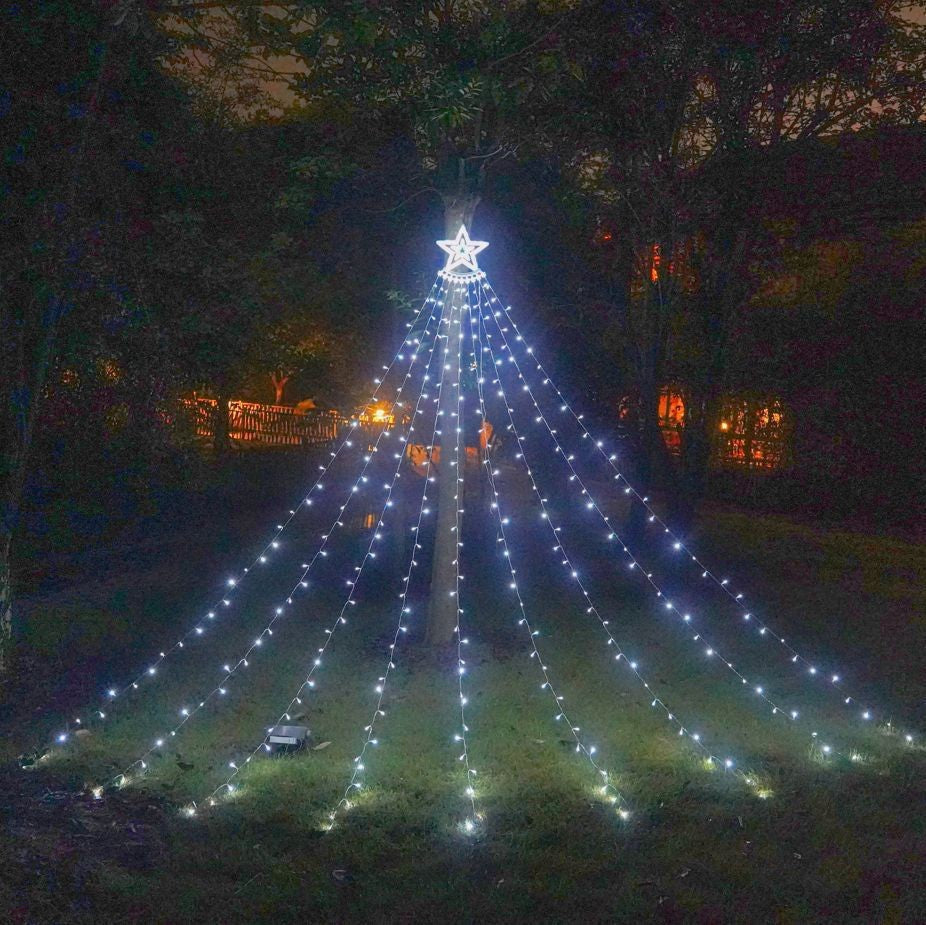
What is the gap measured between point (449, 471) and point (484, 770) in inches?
126

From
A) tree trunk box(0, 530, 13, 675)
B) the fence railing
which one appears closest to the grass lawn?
tree trunk box(0, 530, 13, 675)

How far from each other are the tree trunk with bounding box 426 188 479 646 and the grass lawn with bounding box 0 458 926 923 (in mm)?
396

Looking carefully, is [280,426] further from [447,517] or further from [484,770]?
[484,770]

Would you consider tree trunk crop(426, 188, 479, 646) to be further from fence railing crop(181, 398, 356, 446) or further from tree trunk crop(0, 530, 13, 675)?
fence railing crop(181, 398, 356, 446)

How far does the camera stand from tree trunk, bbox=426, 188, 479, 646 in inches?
345

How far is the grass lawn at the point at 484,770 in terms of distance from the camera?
467 centimetres

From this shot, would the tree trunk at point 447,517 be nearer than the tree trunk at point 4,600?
No

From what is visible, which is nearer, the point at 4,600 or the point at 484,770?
the point at 484,770

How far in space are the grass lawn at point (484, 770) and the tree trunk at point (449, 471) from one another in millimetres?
396

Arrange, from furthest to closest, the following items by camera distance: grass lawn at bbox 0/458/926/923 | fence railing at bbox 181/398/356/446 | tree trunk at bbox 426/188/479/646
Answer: fence railing at bbox 181/398/356/446 → tree trunk at bbox 426/188/479/646 → grass lawn at bbox 0/458/926/923

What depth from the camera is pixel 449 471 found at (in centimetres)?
898

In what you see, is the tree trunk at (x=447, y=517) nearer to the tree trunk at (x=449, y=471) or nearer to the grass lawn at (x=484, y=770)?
the tree trunk at (x=449, y=471)

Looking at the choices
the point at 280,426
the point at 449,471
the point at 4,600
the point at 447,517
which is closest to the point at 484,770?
the point at 447,517

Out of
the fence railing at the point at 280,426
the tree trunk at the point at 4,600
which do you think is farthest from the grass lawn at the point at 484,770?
the fence railing at the point at 280,426
